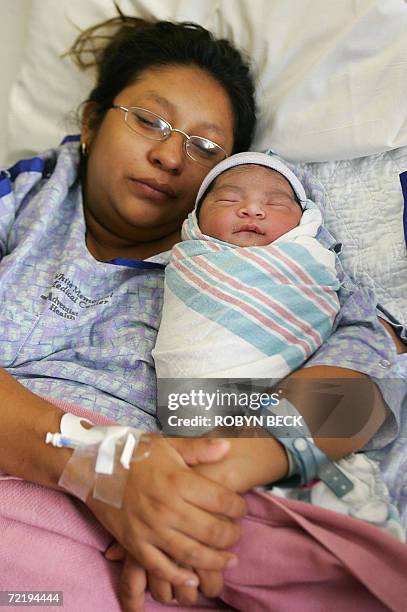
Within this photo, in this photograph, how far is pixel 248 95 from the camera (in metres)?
1.75

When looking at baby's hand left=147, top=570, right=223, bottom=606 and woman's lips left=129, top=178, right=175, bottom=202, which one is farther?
woman's lips left=129, top=178, right=175, bottom=202

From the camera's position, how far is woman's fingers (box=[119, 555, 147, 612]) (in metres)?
1.00

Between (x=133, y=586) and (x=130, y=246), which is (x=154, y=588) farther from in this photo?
(x=130, y=246)

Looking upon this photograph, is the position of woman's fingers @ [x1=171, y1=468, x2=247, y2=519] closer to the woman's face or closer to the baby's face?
the baby's face

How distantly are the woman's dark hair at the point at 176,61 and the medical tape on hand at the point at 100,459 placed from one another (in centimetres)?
99

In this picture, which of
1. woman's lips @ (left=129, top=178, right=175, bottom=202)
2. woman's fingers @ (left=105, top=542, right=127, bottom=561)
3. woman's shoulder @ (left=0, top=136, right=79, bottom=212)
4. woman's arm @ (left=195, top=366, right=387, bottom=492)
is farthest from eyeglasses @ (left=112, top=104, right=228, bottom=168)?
woman's fingers @ (left=105, top=542, right=127, bottom=561)

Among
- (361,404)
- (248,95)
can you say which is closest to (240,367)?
(361,404)

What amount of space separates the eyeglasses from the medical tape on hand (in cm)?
80

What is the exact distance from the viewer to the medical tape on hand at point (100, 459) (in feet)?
3.27

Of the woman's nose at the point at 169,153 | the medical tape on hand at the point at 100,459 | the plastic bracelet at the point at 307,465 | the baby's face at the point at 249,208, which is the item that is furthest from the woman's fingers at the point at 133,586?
the woman's nose at the point at 169,153

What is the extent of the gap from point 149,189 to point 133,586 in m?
0.91

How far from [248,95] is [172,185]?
1.24 feet

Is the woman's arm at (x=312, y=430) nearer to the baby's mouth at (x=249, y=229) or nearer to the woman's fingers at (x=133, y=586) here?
the woman's fingers at (x=133, y=586)

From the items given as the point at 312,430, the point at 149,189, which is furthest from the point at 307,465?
the point at 149,189
